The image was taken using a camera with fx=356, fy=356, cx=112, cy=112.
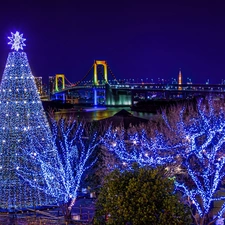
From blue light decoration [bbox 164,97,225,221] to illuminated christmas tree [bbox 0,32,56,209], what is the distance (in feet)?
12.9

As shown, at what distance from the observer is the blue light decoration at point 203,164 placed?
8641 mm

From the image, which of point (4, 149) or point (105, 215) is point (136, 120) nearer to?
point (4, 149)

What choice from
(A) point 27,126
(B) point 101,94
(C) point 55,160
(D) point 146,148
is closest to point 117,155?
(D) point 146,148

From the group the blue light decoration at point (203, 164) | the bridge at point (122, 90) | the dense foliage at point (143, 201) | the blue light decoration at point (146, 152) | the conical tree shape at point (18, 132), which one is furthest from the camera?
the bridge at point (122, 90)

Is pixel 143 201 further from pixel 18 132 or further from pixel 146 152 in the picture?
pixel 146 152

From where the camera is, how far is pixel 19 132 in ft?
32.3

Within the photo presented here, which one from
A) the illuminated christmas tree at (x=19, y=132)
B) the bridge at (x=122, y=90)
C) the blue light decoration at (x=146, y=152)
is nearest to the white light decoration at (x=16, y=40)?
the illuminated christmas tree at (x=19, y=132)

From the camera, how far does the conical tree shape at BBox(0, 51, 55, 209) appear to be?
9.68 metres

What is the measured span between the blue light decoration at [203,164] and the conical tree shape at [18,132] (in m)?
3.97

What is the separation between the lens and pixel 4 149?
32.0 feet

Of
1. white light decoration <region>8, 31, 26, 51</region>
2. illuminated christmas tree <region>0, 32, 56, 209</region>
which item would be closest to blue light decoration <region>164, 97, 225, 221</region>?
illuminated christmas tree <region>0, 32, 56, 209</region>

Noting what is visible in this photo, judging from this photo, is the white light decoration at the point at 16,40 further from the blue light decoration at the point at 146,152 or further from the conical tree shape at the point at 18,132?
the blue light decoration at the point at 146,152

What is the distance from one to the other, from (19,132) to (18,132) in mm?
27

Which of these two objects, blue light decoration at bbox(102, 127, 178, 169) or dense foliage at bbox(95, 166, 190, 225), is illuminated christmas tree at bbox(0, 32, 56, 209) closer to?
blue light decoration at bbox(102, 127, 178, 169)
